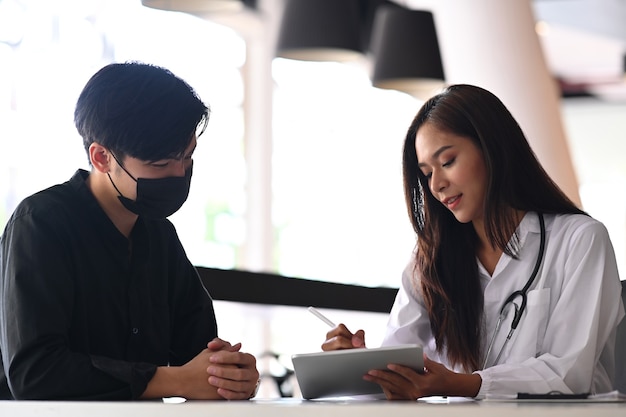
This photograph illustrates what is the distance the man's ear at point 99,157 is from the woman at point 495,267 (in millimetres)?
643

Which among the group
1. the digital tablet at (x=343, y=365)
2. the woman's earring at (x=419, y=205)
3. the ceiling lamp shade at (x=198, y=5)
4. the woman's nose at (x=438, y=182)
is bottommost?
the digital tablet at (x=343, y=365)

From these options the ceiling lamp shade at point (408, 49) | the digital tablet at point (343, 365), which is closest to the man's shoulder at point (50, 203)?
the digital tablet at point (343, 365)

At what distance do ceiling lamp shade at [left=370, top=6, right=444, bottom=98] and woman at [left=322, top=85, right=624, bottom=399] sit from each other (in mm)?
2201

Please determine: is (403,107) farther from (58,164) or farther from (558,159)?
(58,164)

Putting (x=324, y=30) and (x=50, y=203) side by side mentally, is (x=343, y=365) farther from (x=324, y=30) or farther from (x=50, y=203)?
(x=324, y=30)

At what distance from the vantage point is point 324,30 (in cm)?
443

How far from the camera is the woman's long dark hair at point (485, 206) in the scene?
244 centimetres

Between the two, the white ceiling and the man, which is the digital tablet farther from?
the white ceiling

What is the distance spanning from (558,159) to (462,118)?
3.73 metres

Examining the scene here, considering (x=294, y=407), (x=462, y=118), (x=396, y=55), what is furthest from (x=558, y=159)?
(x=294, y=407)

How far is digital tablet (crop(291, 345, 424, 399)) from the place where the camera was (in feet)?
6.01

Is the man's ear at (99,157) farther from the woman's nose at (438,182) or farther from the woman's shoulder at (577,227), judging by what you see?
the woman's shoulder at (577,227)

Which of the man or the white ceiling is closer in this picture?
the man

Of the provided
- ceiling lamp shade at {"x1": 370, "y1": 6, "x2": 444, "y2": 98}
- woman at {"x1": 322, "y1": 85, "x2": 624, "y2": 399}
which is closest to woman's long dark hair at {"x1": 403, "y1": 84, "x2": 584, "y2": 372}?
woman at {"x1": 322, "y1": 85, "x2": 624, "y2": 399}
